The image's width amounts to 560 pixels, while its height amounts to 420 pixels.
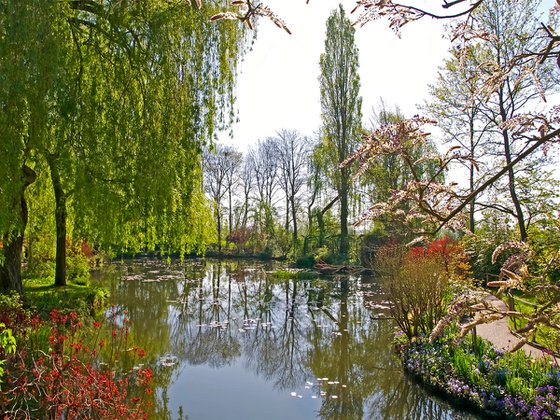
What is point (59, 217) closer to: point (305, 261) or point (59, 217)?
point (59, 217)

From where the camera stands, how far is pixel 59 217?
30.5 ft

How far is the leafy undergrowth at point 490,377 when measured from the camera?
5715mm

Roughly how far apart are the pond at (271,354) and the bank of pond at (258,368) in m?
0.03

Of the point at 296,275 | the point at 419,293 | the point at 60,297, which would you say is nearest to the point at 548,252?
the point at 419,293

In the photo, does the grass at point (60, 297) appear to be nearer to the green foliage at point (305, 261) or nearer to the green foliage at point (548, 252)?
the green foliage at point (548, 252)

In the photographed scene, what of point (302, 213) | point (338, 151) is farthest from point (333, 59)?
point (302, 213)

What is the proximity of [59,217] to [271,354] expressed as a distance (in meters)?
5.24

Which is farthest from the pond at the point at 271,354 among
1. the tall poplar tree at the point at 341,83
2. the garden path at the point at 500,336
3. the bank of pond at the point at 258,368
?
the tall poplar tree at the point at 341,83

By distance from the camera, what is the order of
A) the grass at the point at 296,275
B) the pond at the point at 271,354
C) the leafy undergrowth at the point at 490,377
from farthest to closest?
the grass at the point at 296,275 → the pond at the point at 271,354 → the leafy undergrowth at the point at 490,377

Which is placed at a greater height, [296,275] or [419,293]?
[419,293]

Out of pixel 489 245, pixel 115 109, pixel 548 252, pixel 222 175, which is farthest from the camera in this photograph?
pixel 222 175

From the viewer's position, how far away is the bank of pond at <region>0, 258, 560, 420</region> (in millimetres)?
4867

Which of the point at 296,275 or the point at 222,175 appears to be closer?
the point at 296,275

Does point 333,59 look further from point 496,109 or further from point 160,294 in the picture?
point 160,294
